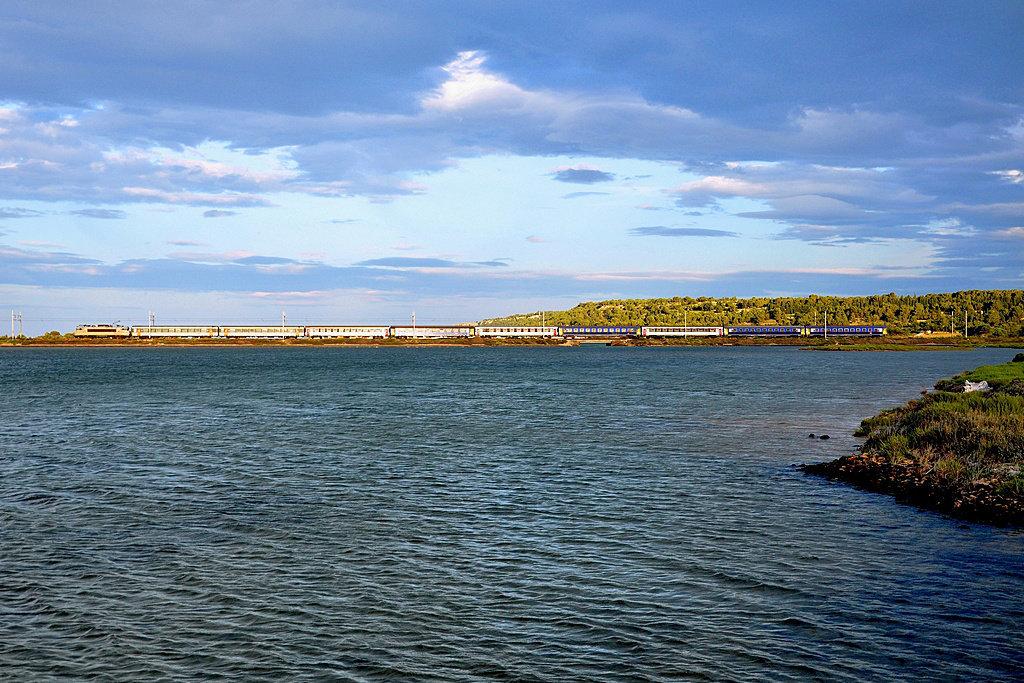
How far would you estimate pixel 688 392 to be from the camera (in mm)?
80062

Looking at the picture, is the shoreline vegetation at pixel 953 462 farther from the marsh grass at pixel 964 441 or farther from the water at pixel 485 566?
the water at pixel 485 566

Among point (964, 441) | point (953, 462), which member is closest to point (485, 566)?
point (953, 462)

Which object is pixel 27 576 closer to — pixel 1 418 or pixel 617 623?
pixel 617 623

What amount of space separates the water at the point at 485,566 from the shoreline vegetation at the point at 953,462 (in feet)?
3.86

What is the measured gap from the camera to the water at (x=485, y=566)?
14367mm

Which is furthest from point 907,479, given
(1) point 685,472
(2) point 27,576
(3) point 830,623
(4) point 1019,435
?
(2) point 27,576

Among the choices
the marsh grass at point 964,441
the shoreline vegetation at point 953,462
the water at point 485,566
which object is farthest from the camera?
the marsh grass at point 964,441

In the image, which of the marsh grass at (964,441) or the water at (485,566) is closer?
the water at (485,566)

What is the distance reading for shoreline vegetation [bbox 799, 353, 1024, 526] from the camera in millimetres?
24688

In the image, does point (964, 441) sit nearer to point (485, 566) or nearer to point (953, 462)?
point (953, 462)

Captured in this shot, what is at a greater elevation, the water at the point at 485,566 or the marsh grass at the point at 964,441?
the marsh grass at the point at 964,441

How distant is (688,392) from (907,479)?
170 feet

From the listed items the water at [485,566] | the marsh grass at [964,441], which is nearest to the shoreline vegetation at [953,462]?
the marsh grass at [964,441]

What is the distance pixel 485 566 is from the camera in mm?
19938
